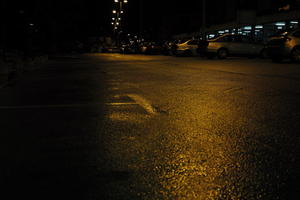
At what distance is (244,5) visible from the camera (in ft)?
173

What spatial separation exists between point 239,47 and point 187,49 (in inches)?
335

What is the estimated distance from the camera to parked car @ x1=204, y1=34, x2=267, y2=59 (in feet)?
89.8

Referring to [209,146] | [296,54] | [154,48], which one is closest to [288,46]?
[296,54]

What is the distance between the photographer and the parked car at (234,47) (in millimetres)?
27359

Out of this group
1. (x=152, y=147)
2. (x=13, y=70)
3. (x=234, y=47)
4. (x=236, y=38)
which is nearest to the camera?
(x=152, y=147)

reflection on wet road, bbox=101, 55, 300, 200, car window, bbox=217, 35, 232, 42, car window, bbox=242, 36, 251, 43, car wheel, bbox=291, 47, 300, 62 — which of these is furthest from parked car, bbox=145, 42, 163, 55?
reflection on wet road, bbox=101, 55, 300, 200

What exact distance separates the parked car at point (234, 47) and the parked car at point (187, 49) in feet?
25.6

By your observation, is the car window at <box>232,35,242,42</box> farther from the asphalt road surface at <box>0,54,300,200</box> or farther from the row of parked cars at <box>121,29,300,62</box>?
the asphalt road surface at <box>0,54,300,200</box>

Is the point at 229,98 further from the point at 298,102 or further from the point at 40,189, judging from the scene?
the point at 40,189

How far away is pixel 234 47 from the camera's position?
89.9ft

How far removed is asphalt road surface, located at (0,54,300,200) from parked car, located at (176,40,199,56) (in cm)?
2596

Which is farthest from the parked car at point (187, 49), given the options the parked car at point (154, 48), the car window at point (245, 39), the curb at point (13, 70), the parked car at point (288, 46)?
the parked car at point (288, 46)

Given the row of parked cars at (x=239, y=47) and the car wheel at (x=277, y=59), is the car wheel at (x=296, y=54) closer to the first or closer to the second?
the row of parked cars at (x=239, y=47)

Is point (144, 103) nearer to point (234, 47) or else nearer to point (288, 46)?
point (288, 46)
